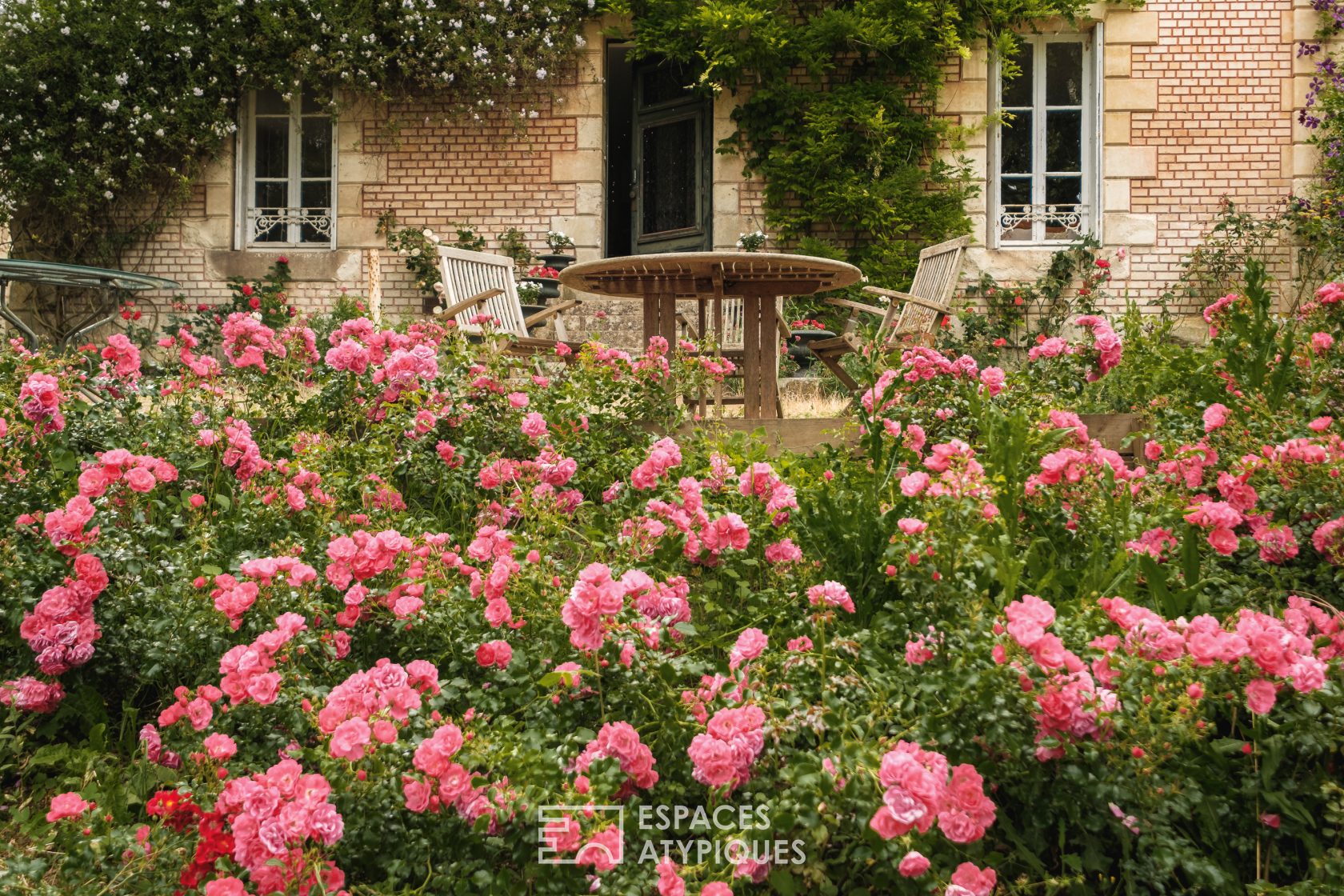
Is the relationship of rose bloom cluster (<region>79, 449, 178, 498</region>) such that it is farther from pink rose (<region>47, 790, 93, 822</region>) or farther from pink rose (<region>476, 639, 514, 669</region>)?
pink rose (<region>476, 639, 514, 669</region>)

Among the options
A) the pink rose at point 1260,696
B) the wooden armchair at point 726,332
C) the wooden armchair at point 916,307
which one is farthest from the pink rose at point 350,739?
the wooden armchair at point 916,307

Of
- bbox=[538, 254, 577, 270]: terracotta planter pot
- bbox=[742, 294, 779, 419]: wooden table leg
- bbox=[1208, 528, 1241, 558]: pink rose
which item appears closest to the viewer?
bbox=[1208, 528, 1241, 558]: pink rose

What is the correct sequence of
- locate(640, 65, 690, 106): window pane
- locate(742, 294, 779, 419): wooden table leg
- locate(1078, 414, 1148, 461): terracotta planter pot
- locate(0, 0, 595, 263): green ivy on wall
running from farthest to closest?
1. locate(640, 65, 690, 106): window pane
2. locate(0, 0, 595, 263): green ivy on wall
3. locate(742, 294, 779, 419): wooden table leg
4. locate(1078, 414, 1148, 461): terracotta planter pot

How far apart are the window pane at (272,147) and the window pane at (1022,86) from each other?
609 cm

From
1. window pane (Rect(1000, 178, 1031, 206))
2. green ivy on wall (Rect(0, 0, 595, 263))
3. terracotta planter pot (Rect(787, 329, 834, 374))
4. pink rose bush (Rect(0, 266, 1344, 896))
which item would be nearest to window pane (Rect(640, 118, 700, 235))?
green ivy on wall (Rect(0, 0, 595, 263))

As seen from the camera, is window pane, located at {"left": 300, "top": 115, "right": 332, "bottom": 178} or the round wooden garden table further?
window pane, located at {"left": 300, "top": 115, "right": 332, "bottom": 178}

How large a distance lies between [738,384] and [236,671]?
4.24m

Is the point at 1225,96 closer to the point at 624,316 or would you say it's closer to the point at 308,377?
the point at 624,316

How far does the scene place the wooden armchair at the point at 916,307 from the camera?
4977 mm

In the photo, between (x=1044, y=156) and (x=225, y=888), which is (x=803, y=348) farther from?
(x=225, y=888)

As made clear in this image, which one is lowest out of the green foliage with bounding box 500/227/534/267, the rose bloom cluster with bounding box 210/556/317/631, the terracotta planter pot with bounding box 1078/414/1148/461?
the rose bloom cluster with bounding box 210/556/317/631

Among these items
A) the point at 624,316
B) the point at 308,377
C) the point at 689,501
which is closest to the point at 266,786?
the point at 689,501

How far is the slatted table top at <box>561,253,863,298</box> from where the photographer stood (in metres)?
4.06

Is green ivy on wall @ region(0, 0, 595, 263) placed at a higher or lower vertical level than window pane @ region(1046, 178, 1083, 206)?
higher
